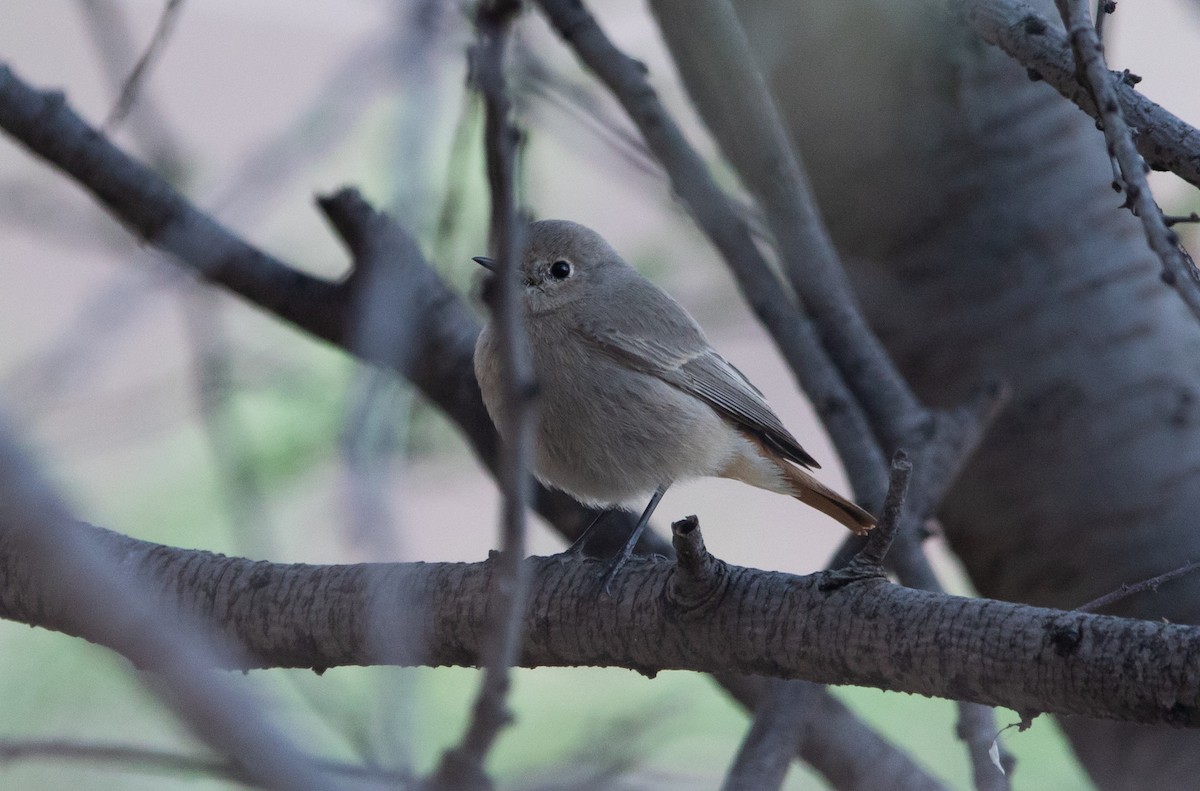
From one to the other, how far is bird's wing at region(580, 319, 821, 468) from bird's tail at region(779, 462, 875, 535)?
44 mm

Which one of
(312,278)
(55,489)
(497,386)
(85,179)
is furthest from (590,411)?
(55,489)

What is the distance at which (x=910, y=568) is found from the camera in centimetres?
332

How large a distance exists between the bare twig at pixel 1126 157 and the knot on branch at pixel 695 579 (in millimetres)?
879

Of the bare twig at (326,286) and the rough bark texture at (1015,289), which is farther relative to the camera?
the rough bark texture at (1015,289)

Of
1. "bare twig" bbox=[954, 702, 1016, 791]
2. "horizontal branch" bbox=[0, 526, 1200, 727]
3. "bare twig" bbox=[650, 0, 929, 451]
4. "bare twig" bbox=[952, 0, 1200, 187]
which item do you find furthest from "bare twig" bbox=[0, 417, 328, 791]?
"bare twig" bbox=[650, 0, 929, 451]

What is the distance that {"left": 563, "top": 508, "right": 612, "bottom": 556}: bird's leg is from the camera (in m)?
3.37

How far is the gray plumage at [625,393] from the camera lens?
3.40 meters

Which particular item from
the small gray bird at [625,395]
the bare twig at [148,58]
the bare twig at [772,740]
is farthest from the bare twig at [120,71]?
the bare twig at [772,740]

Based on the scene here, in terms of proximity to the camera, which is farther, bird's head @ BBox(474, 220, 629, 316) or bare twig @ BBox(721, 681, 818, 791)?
bird's head @ BBox(474, 220, 629, 316)

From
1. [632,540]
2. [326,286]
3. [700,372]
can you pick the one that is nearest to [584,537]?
[632,540]

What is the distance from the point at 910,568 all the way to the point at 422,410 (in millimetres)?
1730

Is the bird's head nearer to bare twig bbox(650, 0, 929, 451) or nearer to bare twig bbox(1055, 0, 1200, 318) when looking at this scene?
bare twig bbox(650, 0, 929, 451)

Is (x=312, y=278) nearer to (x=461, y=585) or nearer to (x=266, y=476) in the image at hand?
(x=266, y=476)

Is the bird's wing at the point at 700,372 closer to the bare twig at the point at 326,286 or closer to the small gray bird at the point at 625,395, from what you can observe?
the small gray bird at the point at 625,395
